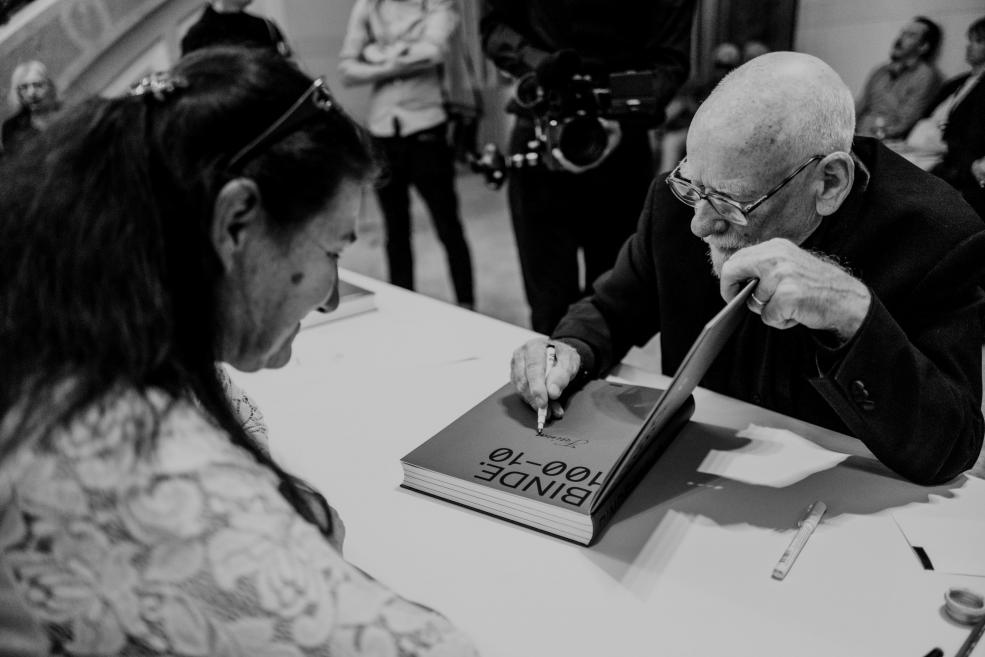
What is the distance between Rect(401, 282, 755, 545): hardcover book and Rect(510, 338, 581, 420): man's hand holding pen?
0.02m

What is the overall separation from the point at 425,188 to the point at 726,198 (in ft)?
7.35

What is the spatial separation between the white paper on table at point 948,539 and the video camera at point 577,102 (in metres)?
1.41

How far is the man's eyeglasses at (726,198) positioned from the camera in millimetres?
1162

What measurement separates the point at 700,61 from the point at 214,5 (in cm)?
486

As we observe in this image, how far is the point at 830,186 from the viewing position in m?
1.21

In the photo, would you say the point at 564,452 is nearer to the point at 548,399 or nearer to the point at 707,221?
the point at 548,399

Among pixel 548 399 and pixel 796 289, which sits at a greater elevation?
pixel 796 289

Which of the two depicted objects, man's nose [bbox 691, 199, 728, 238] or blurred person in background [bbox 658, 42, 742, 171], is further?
blurred person in background [bbox 658, 42, 742, 171]

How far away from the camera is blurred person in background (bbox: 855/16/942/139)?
4.88 metres

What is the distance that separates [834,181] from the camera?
1206mm

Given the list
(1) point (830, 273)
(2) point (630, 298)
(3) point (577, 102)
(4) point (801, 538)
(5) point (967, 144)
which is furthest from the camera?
(5) point (967, 144)

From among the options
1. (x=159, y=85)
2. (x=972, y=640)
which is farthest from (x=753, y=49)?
(x=159, y=85)
